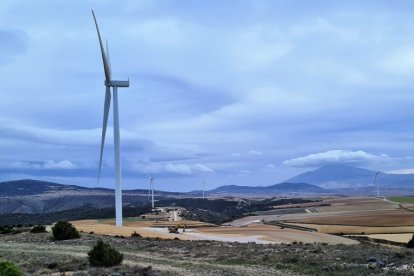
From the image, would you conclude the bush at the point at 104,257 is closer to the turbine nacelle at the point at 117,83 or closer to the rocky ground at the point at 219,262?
the rocky ground at the point at 219,262

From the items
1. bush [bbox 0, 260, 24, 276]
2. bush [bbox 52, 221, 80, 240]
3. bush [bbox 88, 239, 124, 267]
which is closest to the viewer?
bush [bbox 0, 260, 24, 276]

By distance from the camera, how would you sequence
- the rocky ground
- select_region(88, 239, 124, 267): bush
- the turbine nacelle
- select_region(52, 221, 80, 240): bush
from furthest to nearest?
the turbine nacelle → select_region(52, 221, 80, 240): bush → select_region(88, 239, 124, 267): bush → the rocky ground

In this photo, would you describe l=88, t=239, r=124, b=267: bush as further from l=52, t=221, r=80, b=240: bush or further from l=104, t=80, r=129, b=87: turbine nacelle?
l=104, t=80, r=129, b=87: turbine nacelle

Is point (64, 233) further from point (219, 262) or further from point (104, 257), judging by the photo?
point (104, 257)

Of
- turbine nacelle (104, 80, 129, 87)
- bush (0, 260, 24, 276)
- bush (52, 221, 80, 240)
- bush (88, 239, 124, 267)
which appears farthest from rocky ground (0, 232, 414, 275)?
turbine nacelle (104, 80, 129, 87)

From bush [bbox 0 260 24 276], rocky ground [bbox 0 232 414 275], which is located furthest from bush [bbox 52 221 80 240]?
bush [bbox 0 260 24 276]

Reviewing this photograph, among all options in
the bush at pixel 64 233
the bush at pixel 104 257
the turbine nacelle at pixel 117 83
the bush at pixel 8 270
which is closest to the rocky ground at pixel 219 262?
the bush at pixel 104 257

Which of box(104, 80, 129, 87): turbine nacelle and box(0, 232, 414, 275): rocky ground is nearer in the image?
box(0, 232, 414, 275): rocky ground

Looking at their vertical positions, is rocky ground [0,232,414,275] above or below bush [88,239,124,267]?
below

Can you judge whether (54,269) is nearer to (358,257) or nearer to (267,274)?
(267,274)

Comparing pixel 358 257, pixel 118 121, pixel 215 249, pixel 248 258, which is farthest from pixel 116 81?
pixel 358 257

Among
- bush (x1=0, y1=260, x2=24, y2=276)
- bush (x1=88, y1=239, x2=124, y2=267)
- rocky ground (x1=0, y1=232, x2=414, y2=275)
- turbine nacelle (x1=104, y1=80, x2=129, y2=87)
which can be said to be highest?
turbine nacelle (x1=104, y1=80, x2=129, y2=87)

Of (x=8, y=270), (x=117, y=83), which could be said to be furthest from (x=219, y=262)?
(x=117, y=83)

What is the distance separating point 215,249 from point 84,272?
17818 mm
